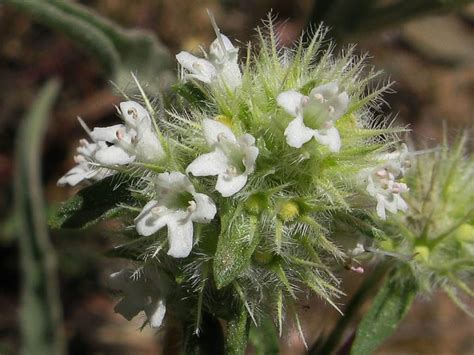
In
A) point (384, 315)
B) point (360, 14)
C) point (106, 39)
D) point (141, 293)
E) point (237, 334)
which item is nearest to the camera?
point (237, 334)

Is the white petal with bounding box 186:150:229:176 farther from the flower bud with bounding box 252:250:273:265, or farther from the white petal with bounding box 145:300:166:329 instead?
the white petal with bounding box 145:300:166:329

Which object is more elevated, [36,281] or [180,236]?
[180,236]

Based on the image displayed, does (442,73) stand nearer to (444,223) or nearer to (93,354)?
(93,354)

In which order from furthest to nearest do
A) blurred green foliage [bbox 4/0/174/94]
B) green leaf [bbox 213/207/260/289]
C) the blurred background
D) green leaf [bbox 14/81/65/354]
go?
1. the blurred background
2. green leaf [bbox 14/81/65/354]
3. blurred green foliage [bbox 4/0/174/94]
4. green leaf [bbox 213/207/260/289]

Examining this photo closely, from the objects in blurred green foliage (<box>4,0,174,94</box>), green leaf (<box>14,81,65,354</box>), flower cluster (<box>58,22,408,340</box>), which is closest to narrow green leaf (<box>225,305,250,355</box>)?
flower cluster (<box>58,22,408,340</box>)

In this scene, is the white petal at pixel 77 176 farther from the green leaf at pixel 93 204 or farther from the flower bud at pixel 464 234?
the flower bud at pixel 464 234

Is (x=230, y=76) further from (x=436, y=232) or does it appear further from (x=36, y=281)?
(x=36, y=281)

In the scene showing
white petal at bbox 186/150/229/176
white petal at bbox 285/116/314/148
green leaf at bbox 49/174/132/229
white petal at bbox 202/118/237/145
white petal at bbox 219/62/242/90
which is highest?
white petal at bbox 285/116/314/148

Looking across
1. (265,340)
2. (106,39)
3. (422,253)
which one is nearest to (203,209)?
(265,340)
